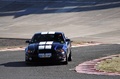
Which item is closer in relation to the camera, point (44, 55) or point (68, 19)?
point (44, 55)

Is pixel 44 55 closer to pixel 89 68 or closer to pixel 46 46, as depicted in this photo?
pixel 46 46

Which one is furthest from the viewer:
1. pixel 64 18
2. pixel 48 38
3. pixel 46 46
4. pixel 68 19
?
pixel 64 18

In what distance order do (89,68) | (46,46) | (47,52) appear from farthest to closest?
(46,46), (47,52), (89,68)

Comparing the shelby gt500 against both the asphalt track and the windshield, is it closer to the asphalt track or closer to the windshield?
the windshield

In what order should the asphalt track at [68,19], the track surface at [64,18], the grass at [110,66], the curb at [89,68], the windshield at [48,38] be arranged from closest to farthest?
the curb at [89,68], the grass at [110,66], the windshield at [48,38], the asphalt track at [68,19], the track surface at [64,18]

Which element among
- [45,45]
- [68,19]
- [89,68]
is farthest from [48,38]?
[68,19]

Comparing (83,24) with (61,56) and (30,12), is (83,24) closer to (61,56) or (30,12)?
(30,12)

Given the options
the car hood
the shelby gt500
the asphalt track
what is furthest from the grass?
the asphalt track

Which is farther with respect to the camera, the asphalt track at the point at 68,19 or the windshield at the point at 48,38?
the asphalt track at the point at 68,19

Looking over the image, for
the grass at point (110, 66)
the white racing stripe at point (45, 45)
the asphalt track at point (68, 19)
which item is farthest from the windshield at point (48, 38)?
the grass at point (110, 66)

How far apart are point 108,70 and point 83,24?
34054mm

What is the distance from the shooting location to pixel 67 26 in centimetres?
5009

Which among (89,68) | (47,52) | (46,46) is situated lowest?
(89,68)

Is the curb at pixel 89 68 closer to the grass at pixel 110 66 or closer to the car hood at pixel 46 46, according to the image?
the grass at pixel 110 66
